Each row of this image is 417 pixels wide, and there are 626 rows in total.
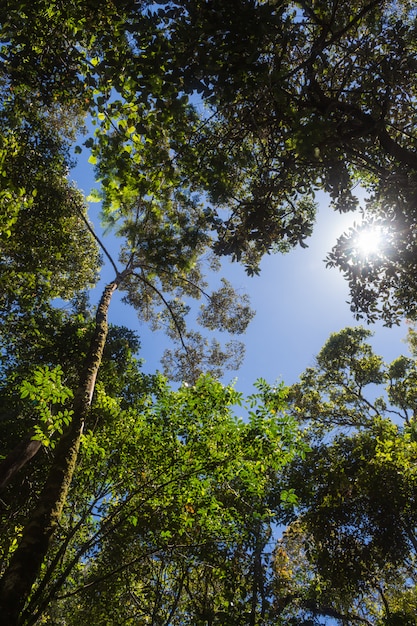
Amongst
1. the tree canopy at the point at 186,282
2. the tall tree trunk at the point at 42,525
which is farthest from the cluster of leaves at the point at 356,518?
the tall tree trunk at the point at 42,525

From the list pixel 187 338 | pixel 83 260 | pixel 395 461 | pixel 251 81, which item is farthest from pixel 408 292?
pixel 83 260

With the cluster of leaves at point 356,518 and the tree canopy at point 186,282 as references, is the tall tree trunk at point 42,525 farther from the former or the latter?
the cluster of leaves at point 356,518

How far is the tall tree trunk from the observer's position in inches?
140

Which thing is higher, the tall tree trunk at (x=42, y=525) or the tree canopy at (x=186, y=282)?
the tree canopy at (x=186, y=282)

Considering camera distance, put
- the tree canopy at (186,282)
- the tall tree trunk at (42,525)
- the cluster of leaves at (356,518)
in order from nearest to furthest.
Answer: the tall tree trunk at (42,525), the tree canopy at (186,282), the cluster of leaves at (356,518)

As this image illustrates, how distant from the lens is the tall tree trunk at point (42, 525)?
3.56 m

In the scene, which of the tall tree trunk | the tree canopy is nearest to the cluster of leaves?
the tree canopy

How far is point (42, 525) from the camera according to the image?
4.21 metres

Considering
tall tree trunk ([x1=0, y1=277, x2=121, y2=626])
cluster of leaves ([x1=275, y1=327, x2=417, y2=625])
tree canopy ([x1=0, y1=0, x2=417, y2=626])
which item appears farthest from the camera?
cluster of leaves ([x1=275, y1=327, x2=417, y2=625])

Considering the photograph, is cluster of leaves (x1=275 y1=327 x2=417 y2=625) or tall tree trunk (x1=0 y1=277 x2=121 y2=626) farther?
cluster of leaves (x1=275 y1=327 x2=417 y2=625)

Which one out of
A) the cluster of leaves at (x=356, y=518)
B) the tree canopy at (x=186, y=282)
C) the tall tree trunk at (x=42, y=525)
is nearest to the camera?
the tall tree trunk at (x=42, y=525)

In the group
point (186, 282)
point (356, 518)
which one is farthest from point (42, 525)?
point (186, 282)

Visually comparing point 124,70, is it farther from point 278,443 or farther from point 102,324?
point 278,443

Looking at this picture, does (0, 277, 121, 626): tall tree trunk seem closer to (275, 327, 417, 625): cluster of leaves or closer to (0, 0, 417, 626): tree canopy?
(0, 0, 417, 626): tree canopy
